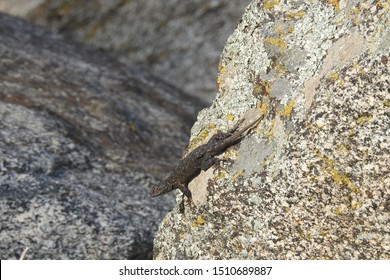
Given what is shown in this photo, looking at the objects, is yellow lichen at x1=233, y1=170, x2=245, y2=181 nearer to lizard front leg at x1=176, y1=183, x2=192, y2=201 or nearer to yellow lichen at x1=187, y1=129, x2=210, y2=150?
lizard front leg at x1=176, y1=183, x2=192, y2=201

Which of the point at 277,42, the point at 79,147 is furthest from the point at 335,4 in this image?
the point at 79,147

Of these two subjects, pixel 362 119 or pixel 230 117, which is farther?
pixel 230 117

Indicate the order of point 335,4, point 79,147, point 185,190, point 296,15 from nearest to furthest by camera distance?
point 335,4 < point 296,15 < point 185,190 < point 79,147

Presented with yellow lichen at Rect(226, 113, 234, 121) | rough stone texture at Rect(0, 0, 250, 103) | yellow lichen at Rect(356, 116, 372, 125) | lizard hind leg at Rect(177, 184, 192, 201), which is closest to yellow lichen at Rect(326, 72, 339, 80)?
yellow lichen at Rect(356, 116, 372, 125)

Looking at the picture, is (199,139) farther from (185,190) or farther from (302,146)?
(302,146)

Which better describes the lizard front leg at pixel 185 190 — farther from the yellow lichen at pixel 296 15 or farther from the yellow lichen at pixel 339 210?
the yellow lichen at pixel 296 15

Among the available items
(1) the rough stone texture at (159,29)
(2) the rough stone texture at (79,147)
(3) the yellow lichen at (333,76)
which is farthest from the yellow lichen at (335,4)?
(1) the rough stone texture at (159,29)
